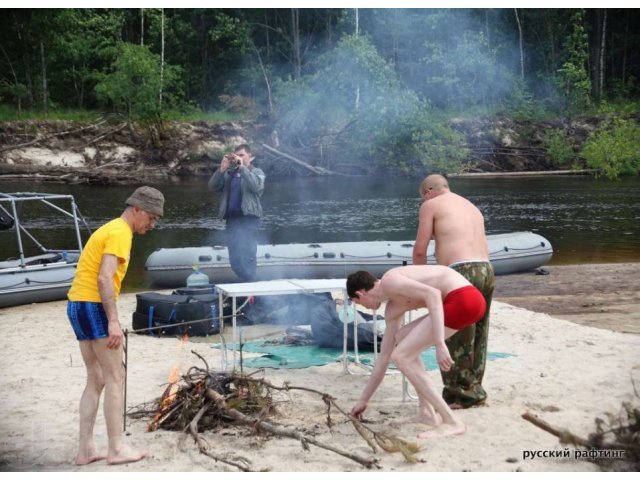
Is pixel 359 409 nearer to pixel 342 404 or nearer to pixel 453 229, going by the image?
pixel 342 404

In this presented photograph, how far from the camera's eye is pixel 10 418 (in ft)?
16.1

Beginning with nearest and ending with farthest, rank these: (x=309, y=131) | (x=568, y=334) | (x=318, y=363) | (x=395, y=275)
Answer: (x=395, y=275) → (x=318, y=363) → (x=568, y=334) → (x=309, y=131)

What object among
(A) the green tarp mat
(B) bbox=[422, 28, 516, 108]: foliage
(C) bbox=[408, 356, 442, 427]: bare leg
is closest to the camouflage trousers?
(C) bbox=[408, 356, 442, 427]: bare leg

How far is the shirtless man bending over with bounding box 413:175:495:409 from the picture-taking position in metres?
5.00

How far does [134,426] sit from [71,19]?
22.8 m

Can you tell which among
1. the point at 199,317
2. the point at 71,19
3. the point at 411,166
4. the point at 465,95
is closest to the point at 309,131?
the point at 411,166

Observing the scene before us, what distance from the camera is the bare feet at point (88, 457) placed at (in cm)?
412

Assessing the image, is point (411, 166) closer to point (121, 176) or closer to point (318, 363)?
point (121, 176)

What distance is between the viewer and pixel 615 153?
27.9m

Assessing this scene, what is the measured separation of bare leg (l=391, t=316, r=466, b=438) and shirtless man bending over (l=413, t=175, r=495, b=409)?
50 centimetres

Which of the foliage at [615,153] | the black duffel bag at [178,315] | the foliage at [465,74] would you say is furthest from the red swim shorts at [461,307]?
the foliage at [465,74]

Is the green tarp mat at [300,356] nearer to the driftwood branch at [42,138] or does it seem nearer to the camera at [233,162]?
the camera at [233,162]

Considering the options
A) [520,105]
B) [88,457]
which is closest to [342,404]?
[88,457]

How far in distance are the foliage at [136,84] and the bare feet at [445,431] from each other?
88.1 feet
